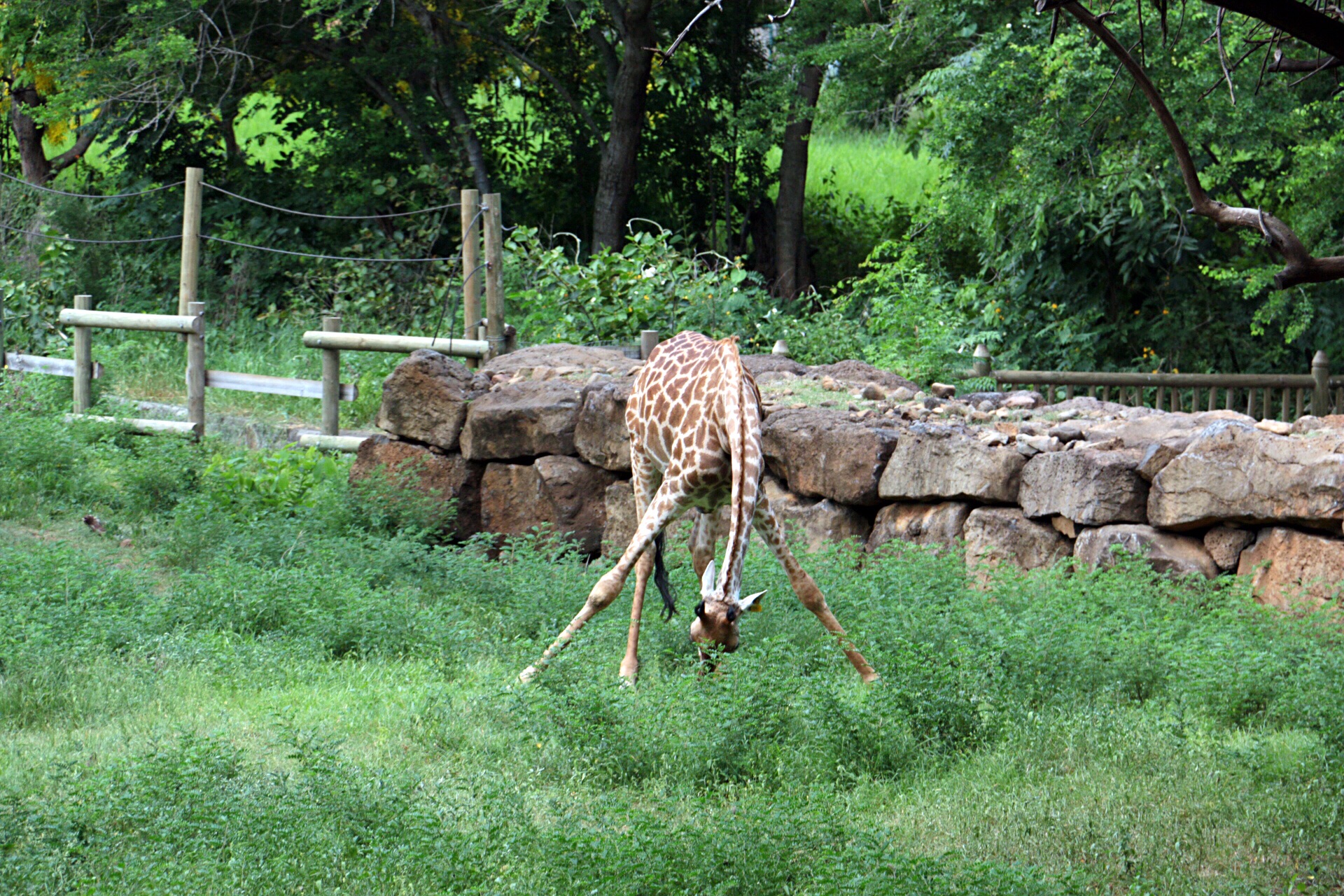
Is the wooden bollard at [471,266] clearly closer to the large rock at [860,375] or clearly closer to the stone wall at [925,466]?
the stone wall at [925,466]

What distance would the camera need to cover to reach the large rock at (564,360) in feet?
35.1

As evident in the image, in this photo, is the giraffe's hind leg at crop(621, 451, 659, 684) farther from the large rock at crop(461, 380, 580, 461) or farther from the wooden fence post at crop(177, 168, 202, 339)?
the wooden fence post at crop(177, 168, 202, 339)

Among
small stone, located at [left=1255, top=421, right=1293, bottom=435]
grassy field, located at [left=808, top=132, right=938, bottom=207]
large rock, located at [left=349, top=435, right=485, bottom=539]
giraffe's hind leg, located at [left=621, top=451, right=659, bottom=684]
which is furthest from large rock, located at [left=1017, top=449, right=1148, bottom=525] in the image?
grassy field, located at [left=808, top=132, right=938, bottom=207]

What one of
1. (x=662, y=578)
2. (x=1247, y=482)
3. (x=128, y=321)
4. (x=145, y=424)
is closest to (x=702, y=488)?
(x=662, y=578)

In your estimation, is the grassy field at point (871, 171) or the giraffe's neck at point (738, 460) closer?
the giraffe's neck at point (738, 460)

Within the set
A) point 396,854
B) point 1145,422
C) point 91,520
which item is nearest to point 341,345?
point 91,520

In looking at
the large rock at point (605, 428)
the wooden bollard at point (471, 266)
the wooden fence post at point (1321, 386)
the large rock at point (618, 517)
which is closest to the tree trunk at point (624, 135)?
the wooden bollard at point (471, 266)

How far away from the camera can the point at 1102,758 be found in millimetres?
5332

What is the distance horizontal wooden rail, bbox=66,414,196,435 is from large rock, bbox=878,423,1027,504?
728cm

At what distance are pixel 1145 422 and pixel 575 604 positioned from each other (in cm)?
374

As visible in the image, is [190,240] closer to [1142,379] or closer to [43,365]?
[43,365]

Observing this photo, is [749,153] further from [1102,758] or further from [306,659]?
[1102,758]

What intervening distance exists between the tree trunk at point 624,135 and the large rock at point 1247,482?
10.5 m

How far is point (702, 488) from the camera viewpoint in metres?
6.63
